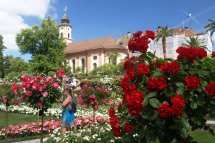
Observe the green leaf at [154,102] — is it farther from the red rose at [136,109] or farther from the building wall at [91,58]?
the building wall at [91,58]

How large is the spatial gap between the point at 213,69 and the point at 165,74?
2.27 feet

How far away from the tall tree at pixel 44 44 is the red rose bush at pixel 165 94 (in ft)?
178

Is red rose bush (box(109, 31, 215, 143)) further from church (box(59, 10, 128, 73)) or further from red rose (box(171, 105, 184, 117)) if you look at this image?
church (box(59, 10, 128, 73))

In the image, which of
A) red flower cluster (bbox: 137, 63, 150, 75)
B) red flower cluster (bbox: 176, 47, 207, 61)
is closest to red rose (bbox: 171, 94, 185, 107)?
red flower cluster (bbox: 137, 63, 150, 75)

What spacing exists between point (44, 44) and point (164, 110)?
58228 millimetres

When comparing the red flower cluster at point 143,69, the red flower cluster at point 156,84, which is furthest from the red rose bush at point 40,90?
the red flower cluster at point 156,84

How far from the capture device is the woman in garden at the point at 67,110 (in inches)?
439

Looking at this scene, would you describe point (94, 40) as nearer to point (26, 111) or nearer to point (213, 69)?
point (26, 111)

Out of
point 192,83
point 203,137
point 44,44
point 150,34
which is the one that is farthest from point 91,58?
point 192,83

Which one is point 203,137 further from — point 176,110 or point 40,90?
point 176,110

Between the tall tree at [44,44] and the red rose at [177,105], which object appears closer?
the red rose at [177,105]

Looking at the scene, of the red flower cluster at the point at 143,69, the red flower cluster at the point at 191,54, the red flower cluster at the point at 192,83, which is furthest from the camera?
the red flower cluster at the point at 191,54

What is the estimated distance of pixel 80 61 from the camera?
8506 centimetres

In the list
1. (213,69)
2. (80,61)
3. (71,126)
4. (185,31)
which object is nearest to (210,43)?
(185,31)
